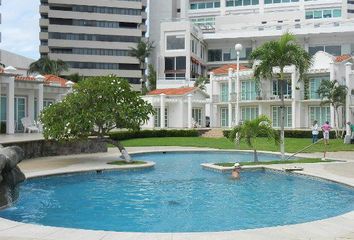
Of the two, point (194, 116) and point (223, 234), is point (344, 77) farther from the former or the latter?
point (223, 234)

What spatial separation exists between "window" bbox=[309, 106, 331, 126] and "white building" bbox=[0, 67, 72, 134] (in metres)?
25.6

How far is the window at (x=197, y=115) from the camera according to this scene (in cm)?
5237

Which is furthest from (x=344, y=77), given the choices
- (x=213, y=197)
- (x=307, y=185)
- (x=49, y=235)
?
(x=49, y=235)

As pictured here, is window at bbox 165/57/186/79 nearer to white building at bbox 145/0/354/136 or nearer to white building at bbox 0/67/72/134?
white building at bbox 145/0/354/136

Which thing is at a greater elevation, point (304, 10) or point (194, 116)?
point (304, 10)

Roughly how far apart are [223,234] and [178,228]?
2348mm

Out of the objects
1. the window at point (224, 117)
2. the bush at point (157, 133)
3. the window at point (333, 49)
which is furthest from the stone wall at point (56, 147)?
the window at point (333, 49)

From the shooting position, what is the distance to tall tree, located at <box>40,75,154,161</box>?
860 inches

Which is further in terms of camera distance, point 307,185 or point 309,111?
point 309,111

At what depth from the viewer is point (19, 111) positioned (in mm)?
34875

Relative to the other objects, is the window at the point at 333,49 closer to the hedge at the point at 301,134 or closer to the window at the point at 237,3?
the window at the point at 237,3

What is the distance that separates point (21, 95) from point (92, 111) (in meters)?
14.8

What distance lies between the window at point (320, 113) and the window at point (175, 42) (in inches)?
1132

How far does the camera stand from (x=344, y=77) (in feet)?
149
